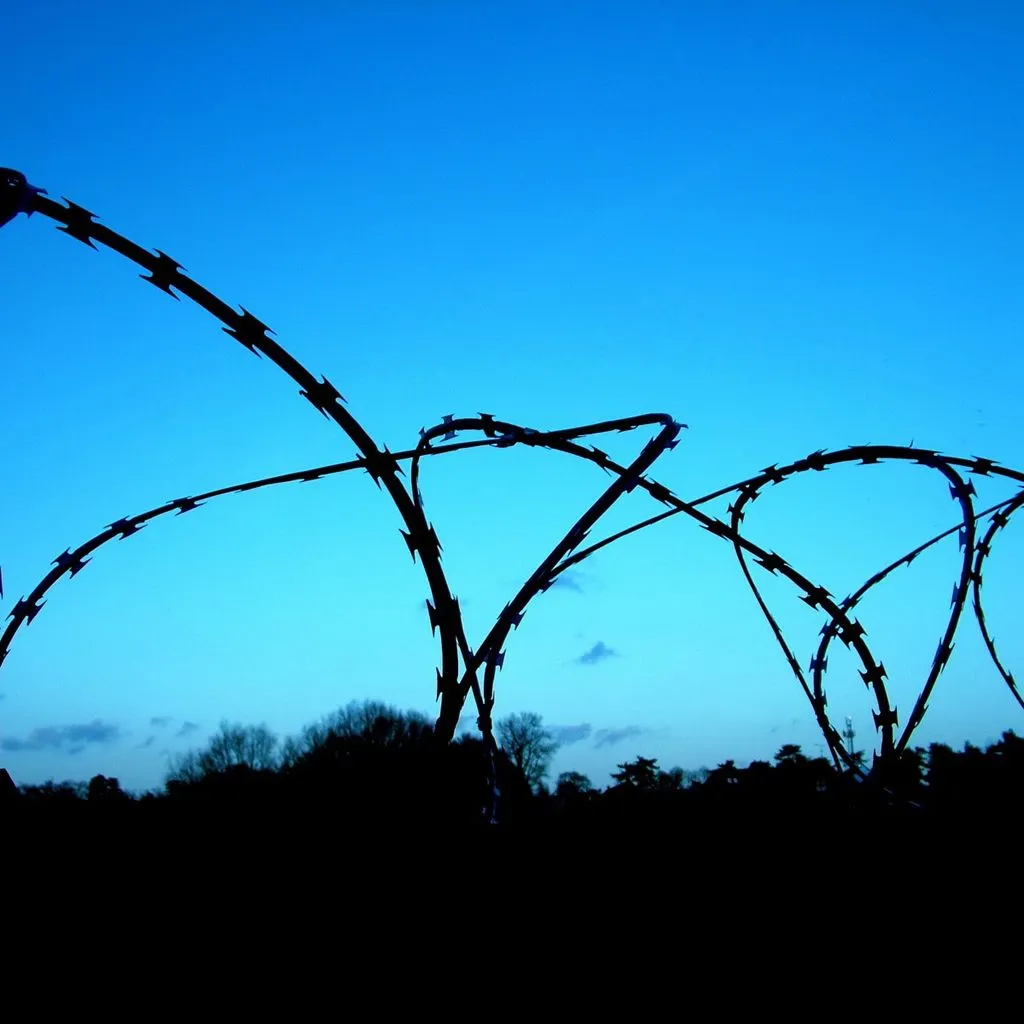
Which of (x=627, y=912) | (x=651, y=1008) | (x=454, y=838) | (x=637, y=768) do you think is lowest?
(x=651, y=1008)

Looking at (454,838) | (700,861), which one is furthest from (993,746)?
(454,838)

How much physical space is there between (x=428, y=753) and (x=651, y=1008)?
268 cm

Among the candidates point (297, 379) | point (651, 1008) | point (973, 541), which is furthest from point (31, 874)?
point (973, 541)

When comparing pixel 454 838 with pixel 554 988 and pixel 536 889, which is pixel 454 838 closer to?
pixel 536 889

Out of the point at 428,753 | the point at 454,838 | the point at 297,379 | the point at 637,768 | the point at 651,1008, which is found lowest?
the point at 651,1008

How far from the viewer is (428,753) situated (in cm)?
601

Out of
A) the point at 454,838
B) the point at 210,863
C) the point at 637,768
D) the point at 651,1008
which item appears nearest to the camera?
the point at 651,1008

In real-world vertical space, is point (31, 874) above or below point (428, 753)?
below

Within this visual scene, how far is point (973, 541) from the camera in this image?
878cm

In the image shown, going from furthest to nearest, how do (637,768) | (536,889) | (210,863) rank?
(637,768)
(210,863)
(536,889)

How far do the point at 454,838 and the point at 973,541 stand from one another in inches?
238

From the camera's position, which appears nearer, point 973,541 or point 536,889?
point 536,889

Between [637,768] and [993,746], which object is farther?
[993,746]

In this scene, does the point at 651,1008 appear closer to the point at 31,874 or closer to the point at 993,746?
the point at 31,874
